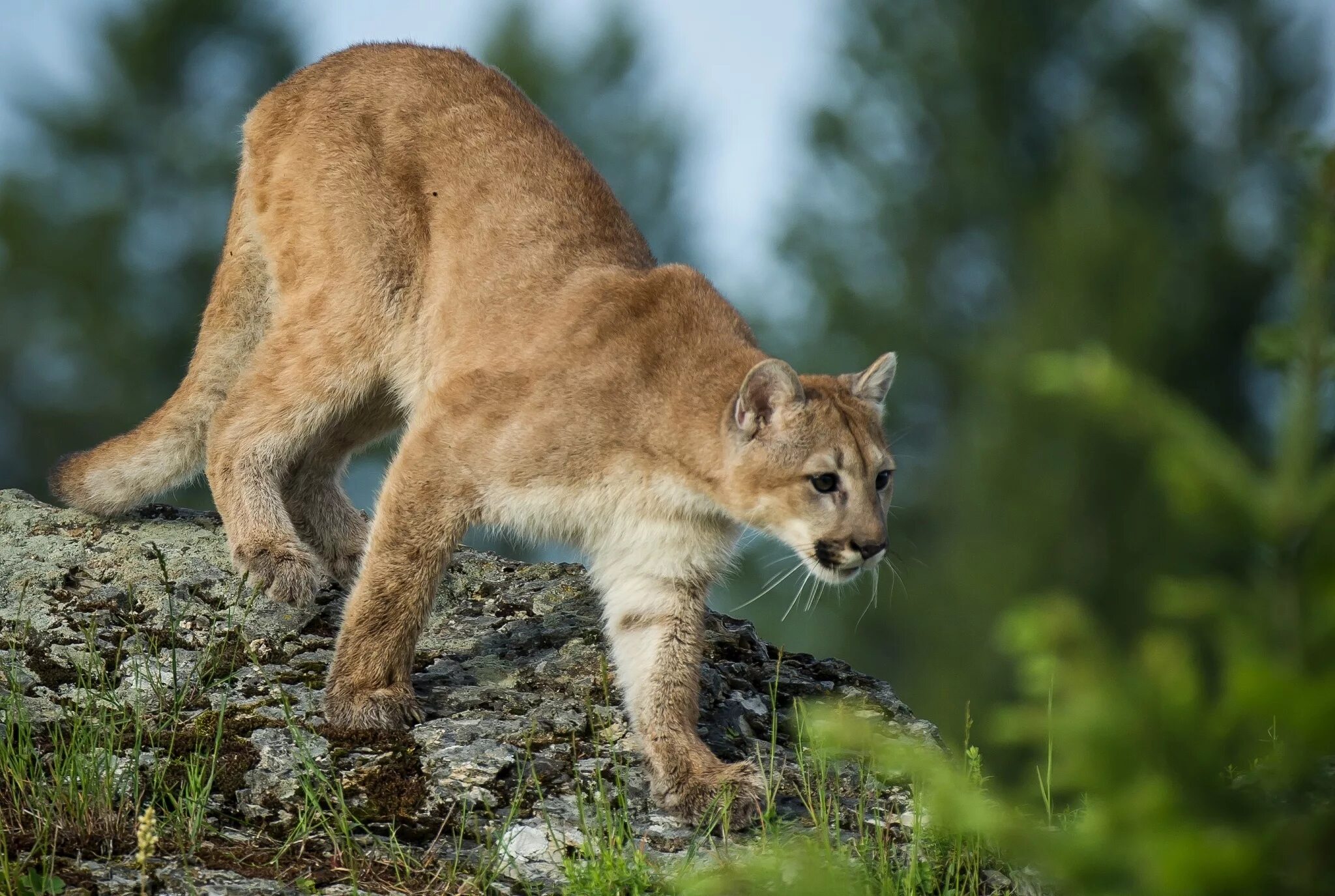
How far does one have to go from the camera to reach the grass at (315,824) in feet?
12.9

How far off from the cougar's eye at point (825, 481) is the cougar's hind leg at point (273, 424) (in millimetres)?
2021

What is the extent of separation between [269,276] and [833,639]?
22.8 m

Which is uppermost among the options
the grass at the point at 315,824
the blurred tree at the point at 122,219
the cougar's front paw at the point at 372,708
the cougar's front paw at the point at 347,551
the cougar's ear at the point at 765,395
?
the blurred tree at the point at 122,219

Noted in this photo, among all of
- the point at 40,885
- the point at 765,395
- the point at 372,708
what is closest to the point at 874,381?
the point at 765,395

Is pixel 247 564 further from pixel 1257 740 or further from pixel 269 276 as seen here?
pixel 1257 740

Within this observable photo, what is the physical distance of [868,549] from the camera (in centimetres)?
506

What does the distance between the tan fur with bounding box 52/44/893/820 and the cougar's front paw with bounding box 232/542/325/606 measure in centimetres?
1

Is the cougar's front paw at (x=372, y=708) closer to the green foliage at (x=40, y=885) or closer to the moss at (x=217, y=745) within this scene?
the moss at (x=217, y=745)

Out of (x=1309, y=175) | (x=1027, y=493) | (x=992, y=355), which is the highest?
(x=992, y=355)

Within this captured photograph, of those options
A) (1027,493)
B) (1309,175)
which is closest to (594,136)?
(1027,493)

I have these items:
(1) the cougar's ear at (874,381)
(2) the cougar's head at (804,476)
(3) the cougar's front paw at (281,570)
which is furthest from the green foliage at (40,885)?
(1) the cougar's ear at (874,381)

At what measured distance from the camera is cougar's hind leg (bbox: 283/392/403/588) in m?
6.46

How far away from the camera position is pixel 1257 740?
5117 millimetres

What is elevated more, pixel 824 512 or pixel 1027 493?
pixel 1027 493
